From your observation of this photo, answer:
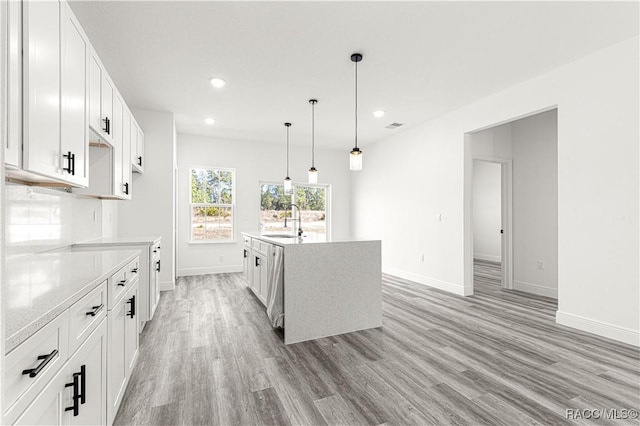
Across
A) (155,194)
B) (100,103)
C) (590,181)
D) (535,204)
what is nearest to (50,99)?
(100,103)

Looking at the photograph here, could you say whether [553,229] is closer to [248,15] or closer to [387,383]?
[387,383]

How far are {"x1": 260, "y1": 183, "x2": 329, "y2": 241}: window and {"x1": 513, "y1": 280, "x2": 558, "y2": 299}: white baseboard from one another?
3.58 meters

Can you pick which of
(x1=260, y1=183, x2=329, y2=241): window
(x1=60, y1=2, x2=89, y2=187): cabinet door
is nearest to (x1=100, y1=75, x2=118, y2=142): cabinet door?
(x1=60, y1=2, x2=89, y2=187): cabinet door

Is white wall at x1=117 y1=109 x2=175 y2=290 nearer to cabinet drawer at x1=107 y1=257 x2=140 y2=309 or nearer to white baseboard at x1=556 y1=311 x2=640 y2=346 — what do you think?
cabinet drawer at x1=107 y1=257 x2=140 y2=309

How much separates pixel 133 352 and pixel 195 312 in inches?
60.6

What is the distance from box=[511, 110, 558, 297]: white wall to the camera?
171 inches

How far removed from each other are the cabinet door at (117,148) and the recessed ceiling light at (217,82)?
0.98m

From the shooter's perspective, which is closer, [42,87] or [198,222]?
[42,87]

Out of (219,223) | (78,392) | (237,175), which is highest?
(237,175)

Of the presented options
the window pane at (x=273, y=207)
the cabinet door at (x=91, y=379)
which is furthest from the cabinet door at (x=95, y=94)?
the window pane at (x=273, y=207)

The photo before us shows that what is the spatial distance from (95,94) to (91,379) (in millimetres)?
2008

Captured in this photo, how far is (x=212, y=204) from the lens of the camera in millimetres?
6145

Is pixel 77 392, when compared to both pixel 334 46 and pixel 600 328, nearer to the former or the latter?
pixel 334 46

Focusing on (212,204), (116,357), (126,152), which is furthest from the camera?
(212,204)
